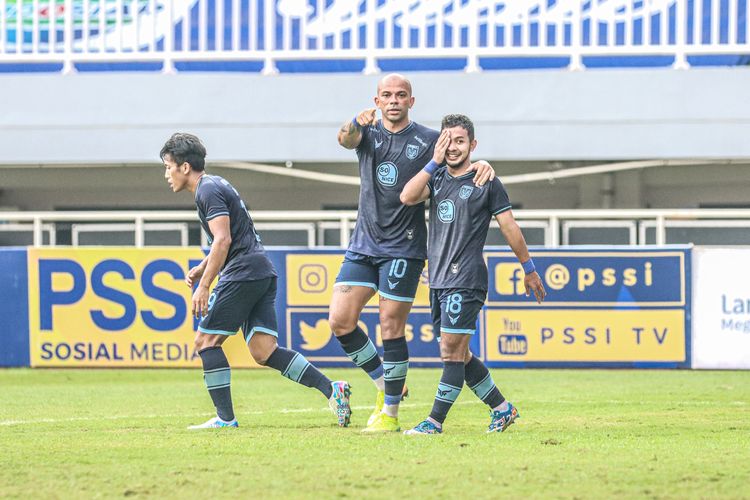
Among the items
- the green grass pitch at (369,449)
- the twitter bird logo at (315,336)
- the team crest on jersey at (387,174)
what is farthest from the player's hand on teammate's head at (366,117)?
the twitter bird logo at (315,336)

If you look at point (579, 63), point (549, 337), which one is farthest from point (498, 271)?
point (579, 63)

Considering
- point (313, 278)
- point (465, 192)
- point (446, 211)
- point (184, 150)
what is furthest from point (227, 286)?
point (313, 278)

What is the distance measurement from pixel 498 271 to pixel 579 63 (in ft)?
13.0

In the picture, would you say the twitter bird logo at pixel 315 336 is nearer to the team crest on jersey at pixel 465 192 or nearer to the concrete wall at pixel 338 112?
the concrete wall at pixel 338 112

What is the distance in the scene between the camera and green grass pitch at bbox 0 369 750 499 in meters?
5.29

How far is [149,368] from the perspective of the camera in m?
14.3

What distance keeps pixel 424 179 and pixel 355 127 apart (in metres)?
0.58

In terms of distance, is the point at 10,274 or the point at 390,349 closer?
the point at 390,349

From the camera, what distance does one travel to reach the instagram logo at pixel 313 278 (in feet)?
46.6

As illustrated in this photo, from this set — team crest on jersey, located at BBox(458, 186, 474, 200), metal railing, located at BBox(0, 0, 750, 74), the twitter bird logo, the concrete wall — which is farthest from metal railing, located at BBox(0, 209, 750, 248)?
team crest on jersey, located at BBox(458, 186, 474, 200)

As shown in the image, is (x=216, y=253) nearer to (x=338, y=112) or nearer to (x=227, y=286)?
(x=227, y=286)

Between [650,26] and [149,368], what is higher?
[650,26]

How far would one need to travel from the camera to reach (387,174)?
7516 mm

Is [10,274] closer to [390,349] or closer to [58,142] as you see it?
[58,142]
